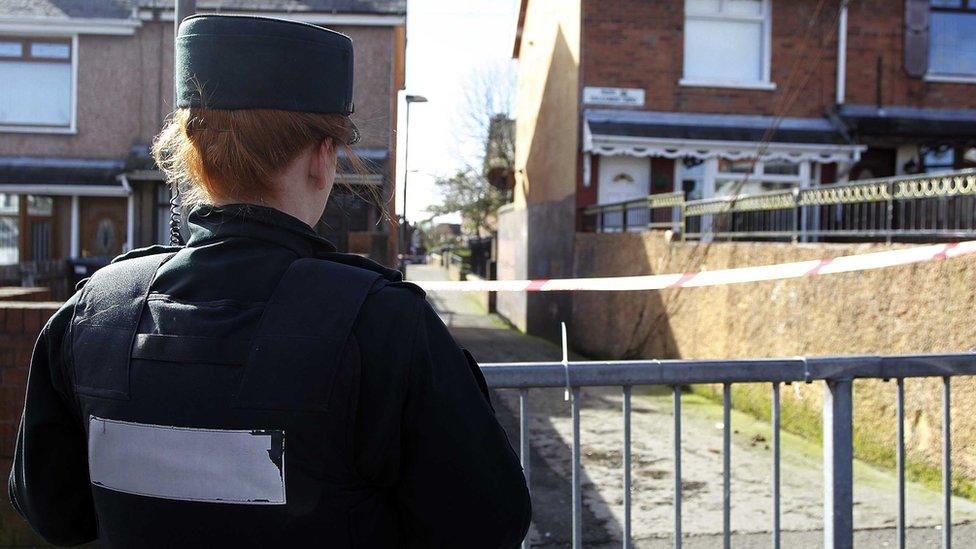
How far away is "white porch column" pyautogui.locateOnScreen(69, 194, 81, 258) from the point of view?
17406mm

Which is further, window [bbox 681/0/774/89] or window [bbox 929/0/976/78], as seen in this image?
window [bbox 929/0/976/78]

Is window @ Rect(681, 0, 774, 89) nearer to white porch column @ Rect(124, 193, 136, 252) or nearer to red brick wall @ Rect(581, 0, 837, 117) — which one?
red brick wall @ Rect(581, 0, 837, 117)

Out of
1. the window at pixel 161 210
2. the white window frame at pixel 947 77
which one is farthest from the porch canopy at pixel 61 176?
the white window frame at pixel 947 77

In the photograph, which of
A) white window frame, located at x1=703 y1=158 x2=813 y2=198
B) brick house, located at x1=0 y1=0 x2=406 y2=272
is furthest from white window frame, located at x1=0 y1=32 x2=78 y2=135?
white window frame, located at x1=703 y1=158 x2=813 y2=198

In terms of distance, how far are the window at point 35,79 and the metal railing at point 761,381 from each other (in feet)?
55.6

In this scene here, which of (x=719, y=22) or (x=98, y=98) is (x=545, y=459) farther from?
(x=98, y=98)

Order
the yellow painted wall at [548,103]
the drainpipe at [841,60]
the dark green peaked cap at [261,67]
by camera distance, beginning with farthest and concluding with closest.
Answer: the yellow painted wall at [548,103] < the drainpipe at [841,60] < the dark green peaked cap at [261,67]

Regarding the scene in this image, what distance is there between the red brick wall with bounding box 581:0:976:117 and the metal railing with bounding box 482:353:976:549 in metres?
12.9

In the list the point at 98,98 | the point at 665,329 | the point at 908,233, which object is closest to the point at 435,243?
the point at 98,98

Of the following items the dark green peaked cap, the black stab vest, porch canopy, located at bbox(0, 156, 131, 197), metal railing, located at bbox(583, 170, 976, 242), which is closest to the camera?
the black stab vest

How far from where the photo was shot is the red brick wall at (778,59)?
15.3 metres

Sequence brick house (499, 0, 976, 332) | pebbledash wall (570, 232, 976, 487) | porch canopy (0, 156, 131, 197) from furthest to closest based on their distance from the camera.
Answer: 1. porch canopy (0, 156, 131, 197)
2. brick house (499, 0, 976, 332)
3. pebbledash wall (570, 232, 976, 487)

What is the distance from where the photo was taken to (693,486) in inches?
238

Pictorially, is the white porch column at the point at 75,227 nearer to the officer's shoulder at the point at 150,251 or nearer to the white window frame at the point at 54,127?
the white window frame at the point at 54,127
